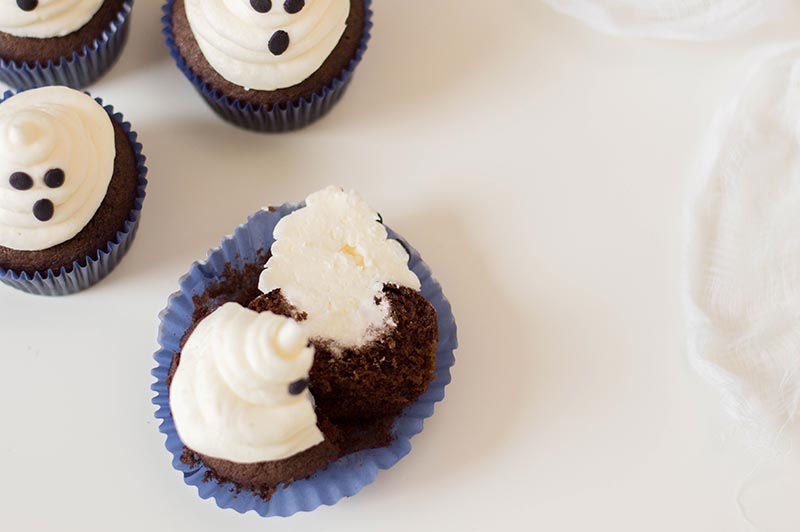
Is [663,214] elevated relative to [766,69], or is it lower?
lower

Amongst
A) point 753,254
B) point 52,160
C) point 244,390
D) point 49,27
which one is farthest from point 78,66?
point 753,254

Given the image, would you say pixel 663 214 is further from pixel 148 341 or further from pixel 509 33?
pixel 148 341

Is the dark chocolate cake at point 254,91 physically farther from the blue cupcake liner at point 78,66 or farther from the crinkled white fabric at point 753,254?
the crinkled white fabric at point 753,254

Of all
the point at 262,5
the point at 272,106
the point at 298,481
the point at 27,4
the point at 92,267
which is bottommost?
the point at 298,481

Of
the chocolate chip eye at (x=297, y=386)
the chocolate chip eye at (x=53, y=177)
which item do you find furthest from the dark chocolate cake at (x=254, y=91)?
the chocolate chip eye at (x=297, y=386)

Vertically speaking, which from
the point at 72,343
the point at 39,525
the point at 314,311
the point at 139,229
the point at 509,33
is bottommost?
the point at 39,525

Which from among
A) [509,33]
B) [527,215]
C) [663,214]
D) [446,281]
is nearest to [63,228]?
[446,281]

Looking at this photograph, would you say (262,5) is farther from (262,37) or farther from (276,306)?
(276,306)
